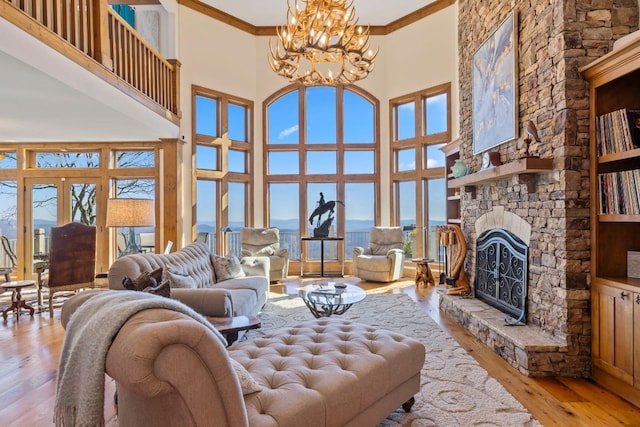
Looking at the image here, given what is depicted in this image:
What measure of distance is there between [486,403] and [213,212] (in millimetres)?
6172

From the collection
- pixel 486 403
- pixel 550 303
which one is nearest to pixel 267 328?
pixel 486 403

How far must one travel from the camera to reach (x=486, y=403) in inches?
99.0

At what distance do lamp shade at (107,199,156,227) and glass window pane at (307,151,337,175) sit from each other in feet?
14.0

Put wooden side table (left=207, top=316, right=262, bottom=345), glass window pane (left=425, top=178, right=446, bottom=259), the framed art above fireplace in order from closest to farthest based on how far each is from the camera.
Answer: wooden side table (left=207, top=316, right=262, bottom=345), the framed art above fireplace, glass window pane (left=425, top=178, right=446, bottom=259)

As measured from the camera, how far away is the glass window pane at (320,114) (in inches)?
325

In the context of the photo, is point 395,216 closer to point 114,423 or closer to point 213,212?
point 213,212

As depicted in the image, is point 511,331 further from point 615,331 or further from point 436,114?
point 436,114

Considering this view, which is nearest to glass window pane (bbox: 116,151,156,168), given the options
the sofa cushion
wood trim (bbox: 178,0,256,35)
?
wood trim (bbox: 178,0,256,35)

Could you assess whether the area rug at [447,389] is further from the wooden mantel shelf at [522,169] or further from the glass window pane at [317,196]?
the glass window pane at [317,196]

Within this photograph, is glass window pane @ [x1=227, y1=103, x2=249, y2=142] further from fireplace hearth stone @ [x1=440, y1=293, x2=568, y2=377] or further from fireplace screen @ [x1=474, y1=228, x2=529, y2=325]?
fireplace hearth stone @ [x1=440, y1=293, x2=568, y2=377]

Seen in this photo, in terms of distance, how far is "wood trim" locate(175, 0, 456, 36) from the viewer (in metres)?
7.00

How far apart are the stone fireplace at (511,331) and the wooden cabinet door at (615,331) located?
0.25 m

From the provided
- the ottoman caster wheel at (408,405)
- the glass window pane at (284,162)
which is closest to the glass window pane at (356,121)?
the glass window pane at (284,162)

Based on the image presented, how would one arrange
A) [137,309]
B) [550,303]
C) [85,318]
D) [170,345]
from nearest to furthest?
[170,345] → [137,309] → [85,318] → [550,303]
